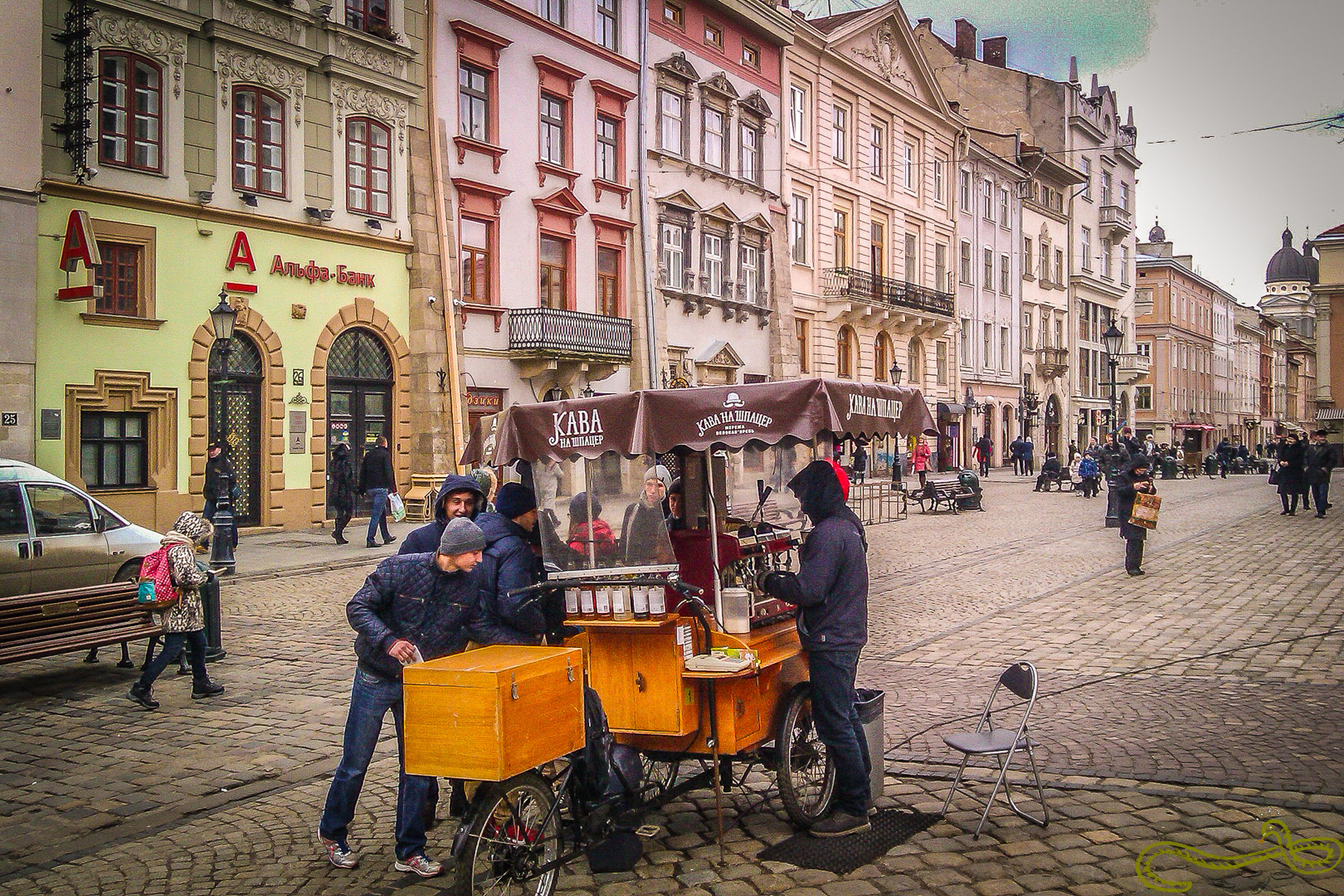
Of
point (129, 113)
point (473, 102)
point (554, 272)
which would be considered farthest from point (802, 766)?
point (554, 272)

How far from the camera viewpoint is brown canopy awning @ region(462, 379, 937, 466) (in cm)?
612

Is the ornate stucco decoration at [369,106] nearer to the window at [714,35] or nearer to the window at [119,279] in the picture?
the window at [119,279]

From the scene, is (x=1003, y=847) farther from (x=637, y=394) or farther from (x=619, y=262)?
(x=619, y=262)

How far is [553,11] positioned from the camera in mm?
29859

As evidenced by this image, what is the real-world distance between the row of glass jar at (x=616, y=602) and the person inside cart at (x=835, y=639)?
2.25ft

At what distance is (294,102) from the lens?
2334 cm

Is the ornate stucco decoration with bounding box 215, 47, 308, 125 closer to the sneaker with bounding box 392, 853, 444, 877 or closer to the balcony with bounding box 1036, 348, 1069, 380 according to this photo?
the sneaker with bounding box 392, 853, 444, 877

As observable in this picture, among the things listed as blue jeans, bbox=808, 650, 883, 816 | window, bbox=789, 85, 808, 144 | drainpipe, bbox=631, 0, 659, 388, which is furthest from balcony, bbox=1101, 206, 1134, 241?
blue jeans, bbox=808, 650, 883, 816

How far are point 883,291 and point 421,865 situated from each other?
41.1 m

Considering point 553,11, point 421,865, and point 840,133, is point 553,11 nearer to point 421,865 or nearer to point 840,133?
point 840,133

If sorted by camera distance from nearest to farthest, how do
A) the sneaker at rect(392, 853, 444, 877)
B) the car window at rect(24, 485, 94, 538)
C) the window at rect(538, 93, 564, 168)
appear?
1. the sneaker at rect(392, 853, 444, 877)
2. the car window at rect(24, 485, 94, 538)
3. the window at rect(538, 93, 564, 168)

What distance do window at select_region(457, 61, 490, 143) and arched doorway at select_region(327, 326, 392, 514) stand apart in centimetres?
562

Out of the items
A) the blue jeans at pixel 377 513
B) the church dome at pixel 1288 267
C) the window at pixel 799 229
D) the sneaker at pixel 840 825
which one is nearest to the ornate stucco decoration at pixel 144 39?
the blue jeans at pixel 377 513

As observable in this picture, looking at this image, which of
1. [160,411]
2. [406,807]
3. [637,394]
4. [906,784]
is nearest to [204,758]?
[406,807]
